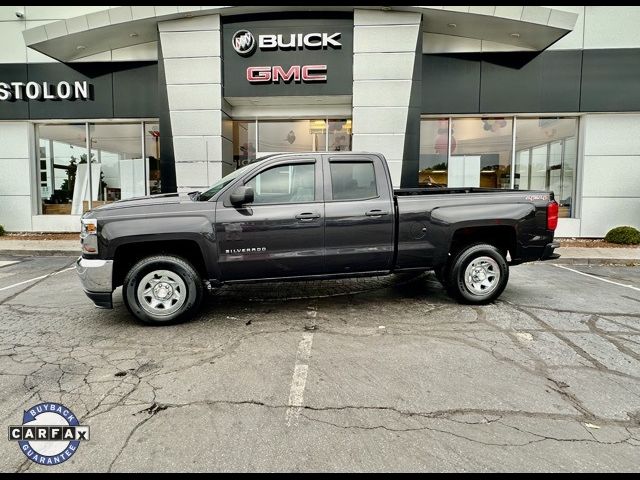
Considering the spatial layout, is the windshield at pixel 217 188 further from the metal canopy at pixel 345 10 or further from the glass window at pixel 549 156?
the glass window at pixel 549 156

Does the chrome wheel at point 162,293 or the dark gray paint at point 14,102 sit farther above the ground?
the dark gray paint at point 14,102

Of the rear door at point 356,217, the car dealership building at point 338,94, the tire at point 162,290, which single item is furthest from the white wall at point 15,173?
the rear door at point 356,217

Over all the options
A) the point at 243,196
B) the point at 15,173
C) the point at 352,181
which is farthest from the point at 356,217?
the point at 15,173

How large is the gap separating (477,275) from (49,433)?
5.03m

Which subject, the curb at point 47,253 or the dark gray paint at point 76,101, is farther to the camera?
the dark gray paint at point 76,101

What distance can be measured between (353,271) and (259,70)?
8.64m

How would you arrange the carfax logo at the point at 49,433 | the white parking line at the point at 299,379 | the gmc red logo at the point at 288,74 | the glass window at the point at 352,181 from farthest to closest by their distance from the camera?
the gmc red logo at the point at 288,74 → the glass window at the point at 352,181 → the white parking line at the point at 299,379 → the carfax logo at the point at 49,433

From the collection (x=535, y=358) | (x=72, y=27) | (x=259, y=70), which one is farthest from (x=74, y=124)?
(x=535, y=358)

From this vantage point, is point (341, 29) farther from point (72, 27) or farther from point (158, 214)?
point (158, 214)

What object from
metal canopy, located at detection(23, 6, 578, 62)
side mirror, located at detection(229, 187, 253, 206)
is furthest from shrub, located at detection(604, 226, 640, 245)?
side mirror, located at detection(229, 187, 253, 206)

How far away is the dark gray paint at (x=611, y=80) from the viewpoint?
11.7 meters

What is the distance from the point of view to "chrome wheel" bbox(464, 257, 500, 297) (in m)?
5.58

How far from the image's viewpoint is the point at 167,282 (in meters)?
4.83

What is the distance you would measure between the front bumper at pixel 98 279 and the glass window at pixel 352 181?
9.36 feet
